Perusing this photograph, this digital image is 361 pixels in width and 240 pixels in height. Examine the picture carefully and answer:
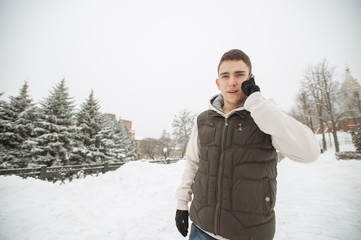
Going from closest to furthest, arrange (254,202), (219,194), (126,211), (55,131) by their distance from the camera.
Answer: (254,202) < (219,194) < (126,211) < (55,131)

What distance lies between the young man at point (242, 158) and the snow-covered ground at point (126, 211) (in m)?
3.16

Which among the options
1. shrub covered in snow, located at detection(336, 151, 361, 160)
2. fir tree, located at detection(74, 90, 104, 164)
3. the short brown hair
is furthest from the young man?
fir tree, located at detection(74, 90, 104, 164)

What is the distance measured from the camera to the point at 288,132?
1.11 m

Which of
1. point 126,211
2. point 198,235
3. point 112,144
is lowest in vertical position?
point 126,211

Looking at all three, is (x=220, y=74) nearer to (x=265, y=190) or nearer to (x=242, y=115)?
(x=242, y=115)

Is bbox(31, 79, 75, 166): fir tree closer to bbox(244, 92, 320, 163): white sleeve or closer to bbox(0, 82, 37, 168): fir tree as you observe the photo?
bbox(0, 82, 37, 168): fir tree

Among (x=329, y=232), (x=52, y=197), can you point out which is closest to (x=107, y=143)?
(x=52, y=197)

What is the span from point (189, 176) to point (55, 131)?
1940cm

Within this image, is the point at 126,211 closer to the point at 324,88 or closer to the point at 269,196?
the point at 269,196

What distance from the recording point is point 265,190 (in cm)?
132

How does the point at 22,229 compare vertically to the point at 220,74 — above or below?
below

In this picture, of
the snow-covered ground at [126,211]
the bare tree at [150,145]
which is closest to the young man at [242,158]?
the snow-covered ground at [126,211]

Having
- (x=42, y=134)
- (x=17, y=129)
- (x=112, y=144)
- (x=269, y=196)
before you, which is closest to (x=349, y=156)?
(x=269, y=196)

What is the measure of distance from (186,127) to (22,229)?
3173cm
